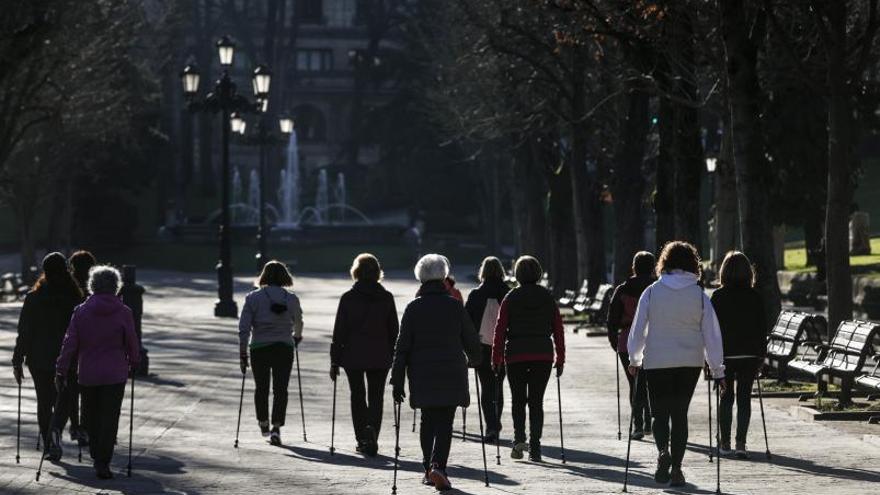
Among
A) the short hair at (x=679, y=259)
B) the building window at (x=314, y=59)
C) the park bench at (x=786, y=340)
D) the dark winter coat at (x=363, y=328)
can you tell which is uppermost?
the building window at (x=314, y=59)

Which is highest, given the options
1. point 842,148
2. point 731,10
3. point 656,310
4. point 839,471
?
point 731,10

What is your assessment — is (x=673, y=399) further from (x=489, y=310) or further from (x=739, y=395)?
(x=489, y=310)

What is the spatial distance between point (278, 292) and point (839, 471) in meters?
5.37

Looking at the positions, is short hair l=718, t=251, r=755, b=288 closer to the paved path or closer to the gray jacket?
the paved path

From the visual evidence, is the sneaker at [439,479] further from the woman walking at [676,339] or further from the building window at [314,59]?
the building window at [314,59]

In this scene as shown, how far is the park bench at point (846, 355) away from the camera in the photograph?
19.0 metres

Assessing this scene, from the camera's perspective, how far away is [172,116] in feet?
340

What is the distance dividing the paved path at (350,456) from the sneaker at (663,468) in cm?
13

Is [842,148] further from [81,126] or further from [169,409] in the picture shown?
[81,126]

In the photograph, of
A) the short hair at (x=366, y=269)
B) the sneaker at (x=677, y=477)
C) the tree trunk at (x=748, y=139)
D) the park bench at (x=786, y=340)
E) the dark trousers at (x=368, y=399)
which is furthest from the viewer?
the tree trunk at (x=748, y=139)

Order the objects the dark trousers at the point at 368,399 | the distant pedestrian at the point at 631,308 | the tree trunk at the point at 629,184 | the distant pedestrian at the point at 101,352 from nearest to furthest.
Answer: the distant pedestrian at the point at 101,352 → the dark trousers at the point at 368,399 → the distant pedestrian at the point at 631,308 → the tree trunk at the point at 629,184

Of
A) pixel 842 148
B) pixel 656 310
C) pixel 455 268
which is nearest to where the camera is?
pixel 656 310

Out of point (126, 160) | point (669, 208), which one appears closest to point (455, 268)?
point (126, 160)

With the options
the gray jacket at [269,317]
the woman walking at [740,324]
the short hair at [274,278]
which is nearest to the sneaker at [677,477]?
the woman walking at [740,324]
